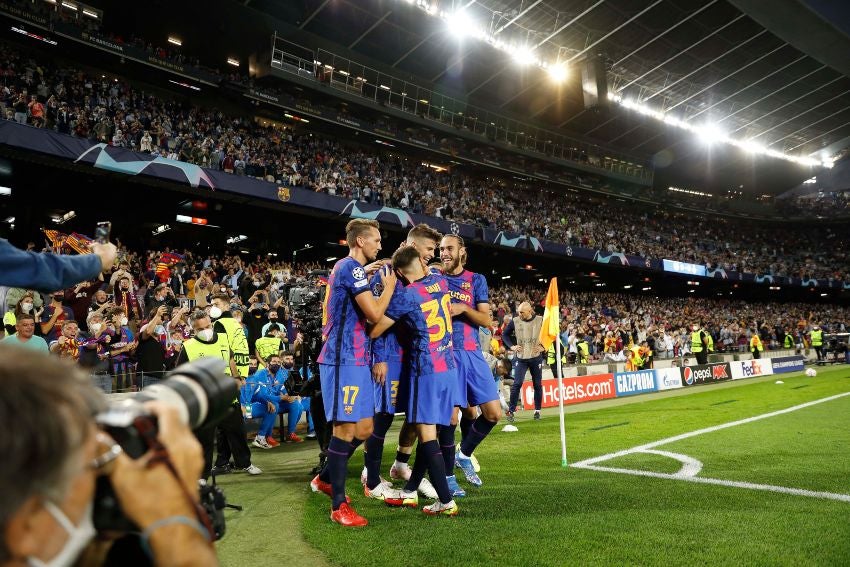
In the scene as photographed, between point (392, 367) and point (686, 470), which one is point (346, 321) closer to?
point (392, 367)

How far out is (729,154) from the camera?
41.7 m

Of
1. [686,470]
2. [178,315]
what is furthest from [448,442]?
[178,315]

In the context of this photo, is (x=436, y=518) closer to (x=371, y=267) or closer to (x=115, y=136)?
(x=371, y=267)

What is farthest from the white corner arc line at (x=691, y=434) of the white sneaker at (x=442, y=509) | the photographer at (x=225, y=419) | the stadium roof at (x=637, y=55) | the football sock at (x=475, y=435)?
the stadium roof at (x=637, y=55)

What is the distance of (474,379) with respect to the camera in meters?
5.19

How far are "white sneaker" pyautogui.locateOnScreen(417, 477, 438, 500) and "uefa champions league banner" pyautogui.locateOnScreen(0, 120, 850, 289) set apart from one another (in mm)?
15107

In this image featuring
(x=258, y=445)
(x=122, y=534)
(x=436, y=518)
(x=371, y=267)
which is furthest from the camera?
(x=258, y=445)

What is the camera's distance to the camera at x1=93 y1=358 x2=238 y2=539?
3.34 ft

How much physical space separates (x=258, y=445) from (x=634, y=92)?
32.9m

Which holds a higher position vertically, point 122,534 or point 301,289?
point 301,289

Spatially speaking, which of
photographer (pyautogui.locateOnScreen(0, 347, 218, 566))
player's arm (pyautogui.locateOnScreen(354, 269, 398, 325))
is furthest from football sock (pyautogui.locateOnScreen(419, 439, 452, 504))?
photographer (pyautogui.locateOnScreen(0, 347, 218, 566))

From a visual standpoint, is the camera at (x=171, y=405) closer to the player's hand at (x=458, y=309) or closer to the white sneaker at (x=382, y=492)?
the white sneaker at (x=382, y=492)

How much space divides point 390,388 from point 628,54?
3004 cm

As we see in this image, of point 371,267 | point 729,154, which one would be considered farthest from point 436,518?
point 729,154
